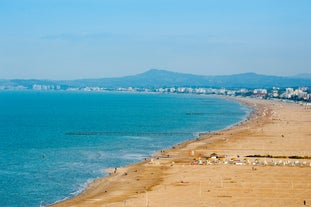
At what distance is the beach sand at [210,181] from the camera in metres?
39.6

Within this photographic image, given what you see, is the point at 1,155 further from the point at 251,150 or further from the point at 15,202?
the point at 251,150

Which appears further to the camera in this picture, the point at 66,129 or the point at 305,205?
the point at 66,129

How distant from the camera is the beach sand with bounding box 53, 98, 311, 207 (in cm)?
3959

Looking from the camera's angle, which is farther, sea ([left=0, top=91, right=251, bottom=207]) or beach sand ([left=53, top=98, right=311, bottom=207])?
sea ([left=0, top=91, right=251, bottom=207])

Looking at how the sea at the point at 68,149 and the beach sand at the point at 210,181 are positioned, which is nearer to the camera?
the beach sand at the point at 210,181

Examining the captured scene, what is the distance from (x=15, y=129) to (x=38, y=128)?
461cm

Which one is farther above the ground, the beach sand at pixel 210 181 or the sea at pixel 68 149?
the beach sand at pixel 210 181

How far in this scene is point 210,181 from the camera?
4672 centimetres

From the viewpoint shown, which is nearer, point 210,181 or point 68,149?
point 210,181

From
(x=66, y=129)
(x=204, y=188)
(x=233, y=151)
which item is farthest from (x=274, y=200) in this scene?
(x=66, y=129)

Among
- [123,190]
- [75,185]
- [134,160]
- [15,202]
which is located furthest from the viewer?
[134,160]

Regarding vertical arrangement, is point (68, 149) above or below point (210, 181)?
below

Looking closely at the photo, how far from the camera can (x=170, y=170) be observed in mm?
54062

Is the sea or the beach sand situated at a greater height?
the beach sand
